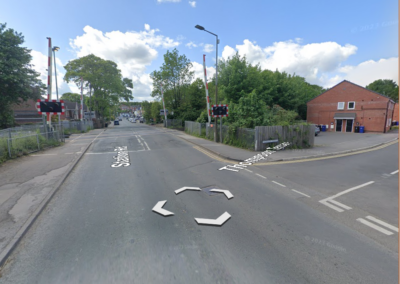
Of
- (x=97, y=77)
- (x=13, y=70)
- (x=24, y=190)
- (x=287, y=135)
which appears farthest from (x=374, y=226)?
(x=97, y=77)

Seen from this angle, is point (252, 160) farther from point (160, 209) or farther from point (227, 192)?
point (160, 209)

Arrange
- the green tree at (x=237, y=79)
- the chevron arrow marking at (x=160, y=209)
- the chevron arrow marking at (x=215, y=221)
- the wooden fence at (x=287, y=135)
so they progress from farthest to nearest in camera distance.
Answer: the green tree at (x=237, y=79), the wooden fence at (x=287, y=135), the chevron arrow marking at (x=160, y=209), the chevron arrow marking at (x=215, y=221)

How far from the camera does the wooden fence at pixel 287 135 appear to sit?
12.3m

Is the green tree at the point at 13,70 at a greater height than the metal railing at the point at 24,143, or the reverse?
the green tree at the point at 13,70

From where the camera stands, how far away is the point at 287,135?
1312cm

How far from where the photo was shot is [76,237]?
11.8 ft

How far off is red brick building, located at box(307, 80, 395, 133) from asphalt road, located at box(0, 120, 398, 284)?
31546 millimetres

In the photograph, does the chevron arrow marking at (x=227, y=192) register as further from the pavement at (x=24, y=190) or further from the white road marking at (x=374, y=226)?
the pavement at (x=24, y=190)

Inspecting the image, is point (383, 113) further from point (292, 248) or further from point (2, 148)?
point (2, 148)

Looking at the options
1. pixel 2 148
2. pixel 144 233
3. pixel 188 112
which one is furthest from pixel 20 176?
pixel 188 112

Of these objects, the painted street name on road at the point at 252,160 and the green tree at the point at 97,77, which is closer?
the painted street name on road at the point at 252,160

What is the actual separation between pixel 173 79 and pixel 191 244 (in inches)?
1331

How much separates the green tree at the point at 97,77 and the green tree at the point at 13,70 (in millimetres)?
18965

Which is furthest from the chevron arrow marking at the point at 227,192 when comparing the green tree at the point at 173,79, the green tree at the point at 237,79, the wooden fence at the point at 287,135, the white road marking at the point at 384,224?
the green tree at the point at 173,79
